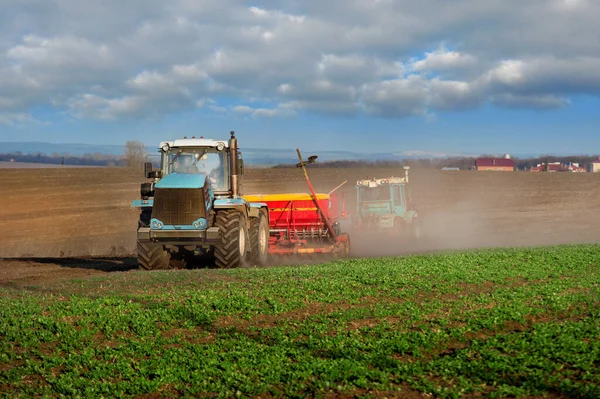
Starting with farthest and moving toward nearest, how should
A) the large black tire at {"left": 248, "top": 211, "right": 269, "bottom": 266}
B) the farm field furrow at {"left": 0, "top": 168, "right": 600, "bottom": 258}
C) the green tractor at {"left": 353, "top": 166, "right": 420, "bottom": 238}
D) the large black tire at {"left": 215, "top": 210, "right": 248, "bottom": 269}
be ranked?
the farm field furrow at {"left": 0, "top": 168, "right": 600, "bottom": 258}
the green tractor at {"left": 353, "top": 166, "right": 420, "bottom": 238}
the large black tire at {"left": 248, "top": 211, "right": 269, "bottom": 266}
the large black tire at {"left": 215, "top": 210, "right": 248, "bottom": 269}

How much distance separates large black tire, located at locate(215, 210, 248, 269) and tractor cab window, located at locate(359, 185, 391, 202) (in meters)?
12.1

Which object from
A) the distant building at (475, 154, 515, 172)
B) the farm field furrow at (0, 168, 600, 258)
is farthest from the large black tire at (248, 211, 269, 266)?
the distant building at (475, 154, 515, 172)

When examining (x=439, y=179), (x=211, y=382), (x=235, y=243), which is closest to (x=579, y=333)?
(x=211, y=382)

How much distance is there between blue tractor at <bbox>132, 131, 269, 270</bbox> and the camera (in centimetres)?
1625

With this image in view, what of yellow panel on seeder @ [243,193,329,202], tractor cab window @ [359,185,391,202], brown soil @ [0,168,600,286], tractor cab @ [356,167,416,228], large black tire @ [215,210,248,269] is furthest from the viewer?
tractor cab window @ [359,185,391,202]

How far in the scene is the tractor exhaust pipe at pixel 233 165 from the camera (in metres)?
17.6

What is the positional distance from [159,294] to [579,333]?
689 centimetres

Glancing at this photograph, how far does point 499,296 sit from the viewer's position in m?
10.7

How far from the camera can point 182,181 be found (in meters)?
16.4

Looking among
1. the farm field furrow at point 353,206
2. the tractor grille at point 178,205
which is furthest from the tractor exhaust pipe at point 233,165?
the farm field furrow at point 353,206

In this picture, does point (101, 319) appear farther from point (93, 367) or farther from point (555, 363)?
point (555, 363)

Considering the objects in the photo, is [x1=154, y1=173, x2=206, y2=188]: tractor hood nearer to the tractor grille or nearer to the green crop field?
the tractor grille

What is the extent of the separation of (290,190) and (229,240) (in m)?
32.6

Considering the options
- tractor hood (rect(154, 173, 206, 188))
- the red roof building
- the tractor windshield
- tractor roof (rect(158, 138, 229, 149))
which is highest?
the red roof building
